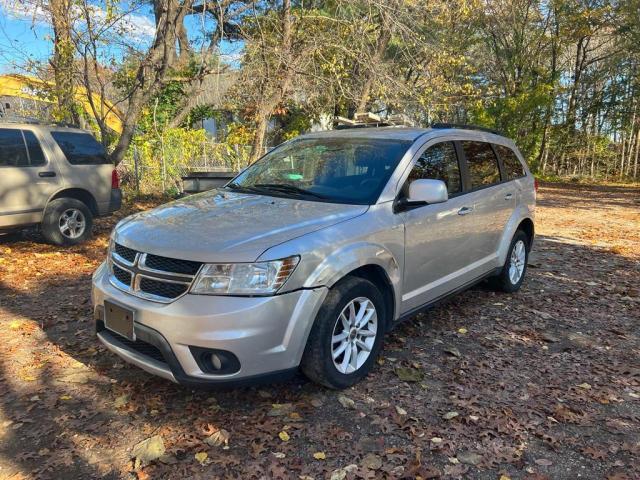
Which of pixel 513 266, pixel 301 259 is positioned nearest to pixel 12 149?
pixel 301 259

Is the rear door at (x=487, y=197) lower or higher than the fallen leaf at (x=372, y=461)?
higher

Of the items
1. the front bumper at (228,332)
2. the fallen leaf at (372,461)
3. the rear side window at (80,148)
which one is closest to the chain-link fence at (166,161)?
the rear side window at (80,148)

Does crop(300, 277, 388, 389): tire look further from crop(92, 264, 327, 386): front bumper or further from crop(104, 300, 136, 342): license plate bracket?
crop(104, 300, 136, 342): license plate bracket

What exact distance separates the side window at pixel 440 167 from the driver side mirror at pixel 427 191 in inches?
9.9

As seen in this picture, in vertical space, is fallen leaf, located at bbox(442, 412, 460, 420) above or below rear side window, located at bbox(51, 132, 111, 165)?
below

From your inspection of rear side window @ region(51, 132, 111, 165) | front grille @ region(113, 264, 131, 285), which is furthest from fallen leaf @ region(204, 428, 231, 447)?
rear side window @ region(51, 132, 111, 165)

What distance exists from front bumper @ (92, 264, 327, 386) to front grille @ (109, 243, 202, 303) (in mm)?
71

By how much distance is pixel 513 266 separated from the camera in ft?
18.2

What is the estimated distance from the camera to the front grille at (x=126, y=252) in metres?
3.11

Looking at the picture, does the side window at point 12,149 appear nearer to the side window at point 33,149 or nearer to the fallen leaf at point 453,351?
the side window at point 33,149

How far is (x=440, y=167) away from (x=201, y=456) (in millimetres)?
2839

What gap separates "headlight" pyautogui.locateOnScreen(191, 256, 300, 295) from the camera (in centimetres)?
278

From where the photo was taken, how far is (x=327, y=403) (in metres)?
3.25

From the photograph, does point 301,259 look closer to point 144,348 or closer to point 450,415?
point 144,348
